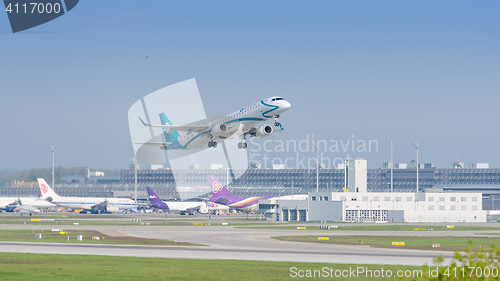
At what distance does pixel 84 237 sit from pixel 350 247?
38814mm

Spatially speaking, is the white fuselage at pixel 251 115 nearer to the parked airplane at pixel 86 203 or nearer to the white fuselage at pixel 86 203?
the parked airplane at pixel 86 203

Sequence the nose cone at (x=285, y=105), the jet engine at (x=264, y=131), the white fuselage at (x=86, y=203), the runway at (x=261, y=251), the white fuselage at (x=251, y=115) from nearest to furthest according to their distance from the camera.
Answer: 1. the runway at (x=261, y=251)
2. the nose cone at (x=285, y=105)
3. the white fuselage at (x=251, y=115)
4. the jet engine at (x=264, y=131)
5. the white fuselage at (x=86, y=203)

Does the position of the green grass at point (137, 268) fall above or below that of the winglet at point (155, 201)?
above

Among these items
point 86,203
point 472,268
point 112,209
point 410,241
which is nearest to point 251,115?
point 410,241

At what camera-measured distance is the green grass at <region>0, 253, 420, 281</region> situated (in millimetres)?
42562

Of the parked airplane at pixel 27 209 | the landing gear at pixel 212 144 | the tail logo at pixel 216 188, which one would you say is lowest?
the parked airplane at pixel 27 209

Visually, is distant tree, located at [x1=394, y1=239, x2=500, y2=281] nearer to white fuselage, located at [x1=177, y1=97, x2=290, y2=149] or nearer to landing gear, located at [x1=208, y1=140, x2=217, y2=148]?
white fuselage, located at [x1=177, y1=97, x2=290, y2=149]

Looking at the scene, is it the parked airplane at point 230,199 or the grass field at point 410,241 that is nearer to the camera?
the grass field at point 410,241

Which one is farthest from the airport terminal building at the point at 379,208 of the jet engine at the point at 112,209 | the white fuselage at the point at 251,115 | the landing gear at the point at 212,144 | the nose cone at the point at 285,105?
the nose cone at the point at 285,105

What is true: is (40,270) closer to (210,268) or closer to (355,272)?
(210,268)

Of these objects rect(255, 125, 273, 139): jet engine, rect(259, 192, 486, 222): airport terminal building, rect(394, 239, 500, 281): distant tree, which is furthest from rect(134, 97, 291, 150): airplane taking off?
rect(259, 192, 486, 222): airport terminal building

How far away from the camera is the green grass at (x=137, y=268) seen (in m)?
42.6

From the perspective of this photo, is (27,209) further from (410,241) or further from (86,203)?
(410,241)

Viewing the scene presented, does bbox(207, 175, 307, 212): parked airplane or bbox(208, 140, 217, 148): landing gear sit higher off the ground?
bbox(208, 140, 217, 148): landing gear
